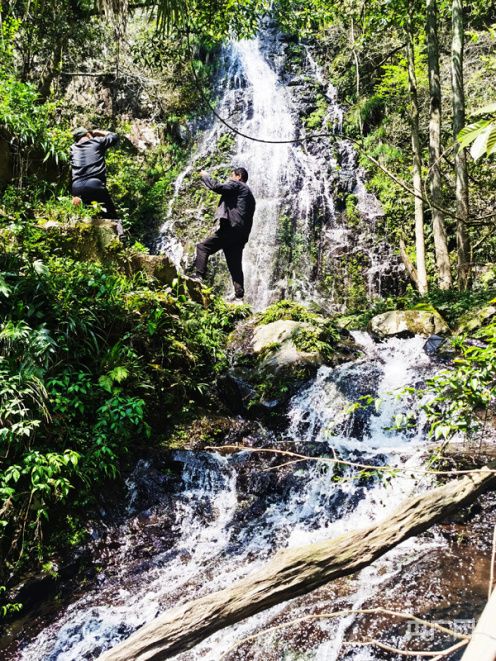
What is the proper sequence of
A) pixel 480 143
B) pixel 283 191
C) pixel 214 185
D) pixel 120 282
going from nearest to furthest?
pixel 480 143 < pixel 120 282 < pixel 214 185 < pixel 283 191

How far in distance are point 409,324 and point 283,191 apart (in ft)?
22.2

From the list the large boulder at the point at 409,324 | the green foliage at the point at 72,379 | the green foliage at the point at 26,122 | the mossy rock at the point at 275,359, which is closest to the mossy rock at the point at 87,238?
the green foliage at the point at 72,379

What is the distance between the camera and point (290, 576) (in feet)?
5.53

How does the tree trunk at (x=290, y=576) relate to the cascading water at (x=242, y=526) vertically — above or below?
above

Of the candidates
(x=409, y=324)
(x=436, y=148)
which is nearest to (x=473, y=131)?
(x=409, y=324)

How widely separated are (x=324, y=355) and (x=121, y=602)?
4557 mm

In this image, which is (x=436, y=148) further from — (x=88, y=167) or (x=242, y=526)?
(x=242, y=526)

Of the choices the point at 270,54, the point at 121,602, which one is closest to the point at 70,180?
the point at 121,602

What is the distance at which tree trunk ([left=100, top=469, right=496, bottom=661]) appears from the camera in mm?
1435

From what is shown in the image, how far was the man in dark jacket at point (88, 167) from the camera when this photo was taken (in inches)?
282

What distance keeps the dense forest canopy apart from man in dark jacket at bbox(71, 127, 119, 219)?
0.91 ft

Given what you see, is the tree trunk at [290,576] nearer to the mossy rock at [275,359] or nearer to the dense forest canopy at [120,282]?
the dense forest canopy at [120,282]

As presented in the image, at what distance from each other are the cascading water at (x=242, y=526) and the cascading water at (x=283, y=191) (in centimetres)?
573

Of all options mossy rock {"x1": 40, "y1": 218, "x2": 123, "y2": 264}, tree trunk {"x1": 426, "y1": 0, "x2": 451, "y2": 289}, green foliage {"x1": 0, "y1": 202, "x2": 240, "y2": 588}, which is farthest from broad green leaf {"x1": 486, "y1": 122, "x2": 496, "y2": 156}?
tree trunk {"x1": 426, "y1": 0, "x2": 451, "y2": 289}
